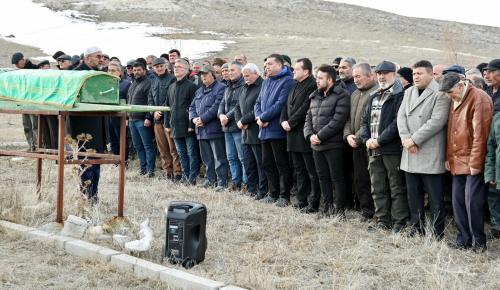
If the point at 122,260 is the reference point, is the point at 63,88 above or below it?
above

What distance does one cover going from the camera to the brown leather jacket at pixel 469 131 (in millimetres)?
6844

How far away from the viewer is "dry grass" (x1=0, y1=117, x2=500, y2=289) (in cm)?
586

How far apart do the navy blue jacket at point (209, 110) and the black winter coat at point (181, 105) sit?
1.20ft

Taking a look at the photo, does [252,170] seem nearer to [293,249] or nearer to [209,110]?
[209,110]

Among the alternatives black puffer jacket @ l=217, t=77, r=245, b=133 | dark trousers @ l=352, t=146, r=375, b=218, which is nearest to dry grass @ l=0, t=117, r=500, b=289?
dark trousers @ l=352, t=146, r=375, b=218

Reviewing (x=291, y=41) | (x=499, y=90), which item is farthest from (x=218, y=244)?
(x=291, y=41)

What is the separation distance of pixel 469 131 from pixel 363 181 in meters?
1.91

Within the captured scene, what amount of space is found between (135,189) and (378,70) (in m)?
4.36

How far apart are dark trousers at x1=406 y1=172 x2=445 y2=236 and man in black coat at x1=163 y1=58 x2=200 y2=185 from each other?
4746 mm

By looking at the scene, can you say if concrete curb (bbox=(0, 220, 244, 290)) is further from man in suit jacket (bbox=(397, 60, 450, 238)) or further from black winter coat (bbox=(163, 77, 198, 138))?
black winter coat (bbox=(163, 77, 198, 138))

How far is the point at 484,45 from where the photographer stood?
154 feet

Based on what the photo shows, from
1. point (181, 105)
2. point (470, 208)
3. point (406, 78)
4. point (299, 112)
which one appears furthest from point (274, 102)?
point (470, 208)

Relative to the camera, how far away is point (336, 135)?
8695mm

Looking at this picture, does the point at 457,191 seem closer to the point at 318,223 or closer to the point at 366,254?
the point at 366,254
